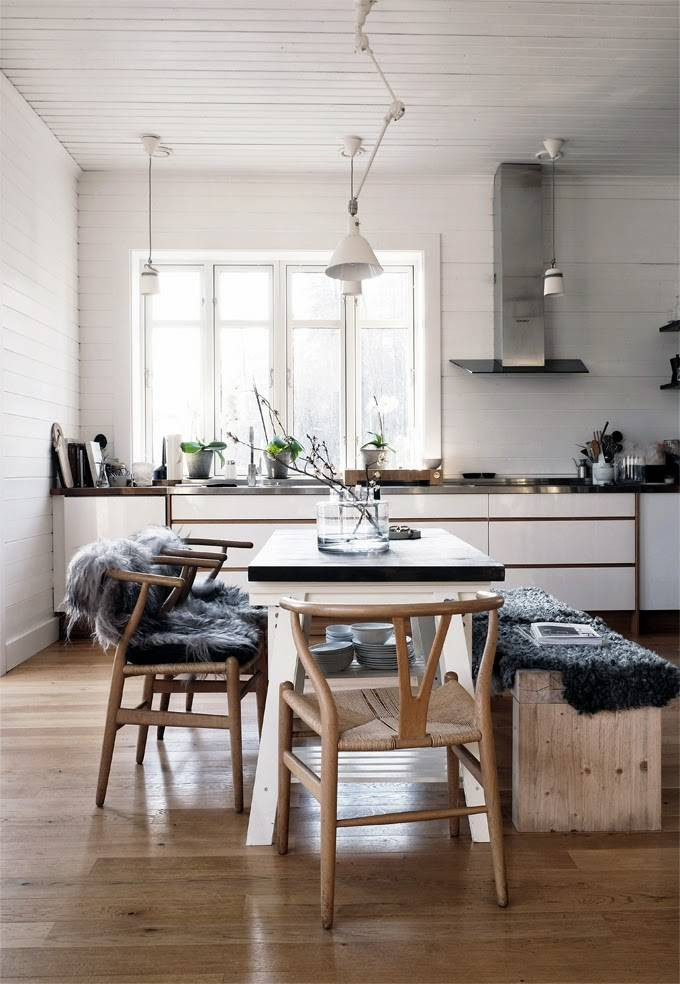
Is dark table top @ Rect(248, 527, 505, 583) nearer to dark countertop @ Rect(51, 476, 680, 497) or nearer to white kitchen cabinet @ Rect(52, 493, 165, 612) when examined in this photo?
dark countertop @ Rect(51, 476, 680, 497)

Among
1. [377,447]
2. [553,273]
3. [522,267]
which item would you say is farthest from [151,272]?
[553,273]

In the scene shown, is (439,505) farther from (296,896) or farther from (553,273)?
(296,896)

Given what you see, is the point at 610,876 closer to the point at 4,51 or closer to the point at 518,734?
the point at 518,734

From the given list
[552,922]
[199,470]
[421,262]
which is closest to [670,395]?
[421,262]

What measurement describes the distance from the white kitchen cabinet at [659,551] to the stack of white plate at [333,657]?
9.18 feet

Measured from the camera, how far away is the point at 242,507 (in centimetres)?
476

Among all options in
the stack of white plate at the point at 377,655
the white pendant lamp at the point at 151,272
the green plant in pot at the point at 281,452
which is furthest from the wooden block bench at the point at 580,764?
the white pendant lamp at the point at 151,272

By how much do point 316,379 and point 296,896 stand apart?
4.05 metres

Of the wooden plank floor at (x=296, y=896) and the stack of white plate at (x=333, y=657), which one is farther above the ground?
the stack of white plate at (x=333, y=657)

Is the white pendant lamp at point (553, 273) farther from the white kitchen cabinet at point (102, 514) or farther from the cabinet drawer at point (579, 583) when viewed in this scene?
the white kitchen cabinet at point (102, 514)

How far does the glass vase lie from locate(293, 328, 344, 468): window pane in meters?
3.03

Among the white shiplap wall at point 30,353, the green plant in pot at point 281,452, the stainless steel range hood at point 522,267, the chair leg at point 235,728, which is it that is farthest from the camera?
the stainless steel range hood at point 522,267

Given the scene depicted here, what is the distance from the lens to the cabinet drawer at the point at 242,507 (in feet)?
15.6

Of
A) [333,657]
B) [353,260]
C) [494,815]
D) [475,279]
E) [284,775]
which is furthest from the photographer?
[475,279]
